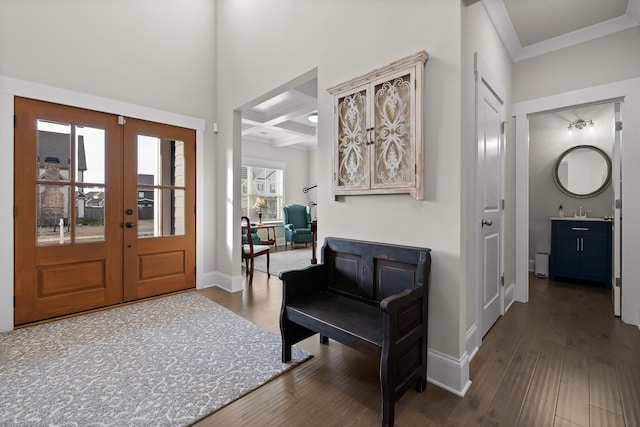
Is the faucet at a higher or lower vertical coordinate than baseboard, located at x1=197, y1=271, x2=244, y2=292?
higher

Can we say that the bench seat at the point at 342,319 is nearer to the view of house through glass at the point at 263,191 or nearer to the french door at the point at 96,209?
the french door at the point at 96,209

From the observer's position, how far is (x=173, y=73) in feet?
11.6

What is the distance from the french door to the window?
3.56 meters

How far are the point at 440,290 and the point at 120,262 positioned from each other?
329cm

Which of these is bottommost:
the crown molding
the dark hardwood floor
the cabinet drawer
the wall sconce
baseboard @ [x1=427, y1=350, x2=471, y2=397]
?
the dark hardwood floor

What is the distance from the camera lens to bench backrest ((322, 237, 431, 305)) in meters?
1.79

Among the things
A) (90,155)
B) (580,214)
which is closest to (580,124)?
(580,214)

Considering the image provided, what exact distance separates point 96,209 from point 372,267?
294cm

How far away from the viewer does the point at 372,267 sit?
6.50 ft

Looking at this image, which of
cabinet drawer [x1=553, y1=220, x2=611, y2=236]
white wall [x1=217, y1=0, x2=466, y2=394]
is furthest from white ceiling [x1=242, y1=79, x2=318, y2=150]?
cabinet drawer [x1=553, y1=220, x2=611, y2=236]

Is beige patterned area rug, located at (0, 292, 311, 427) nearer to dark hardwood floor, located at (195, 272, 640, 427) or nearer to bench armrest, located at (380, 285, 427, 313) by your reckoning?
dark hardwood floor, located at (195, 272, 640, 427)

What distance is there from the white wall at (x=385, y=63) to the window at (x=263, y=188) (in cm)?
431

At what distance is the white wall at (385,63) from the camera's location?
5.62 ft

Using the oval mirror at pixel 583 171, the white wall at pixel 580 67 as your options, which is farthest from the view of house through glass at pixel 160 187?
the oval mirror at pixel 583 171
